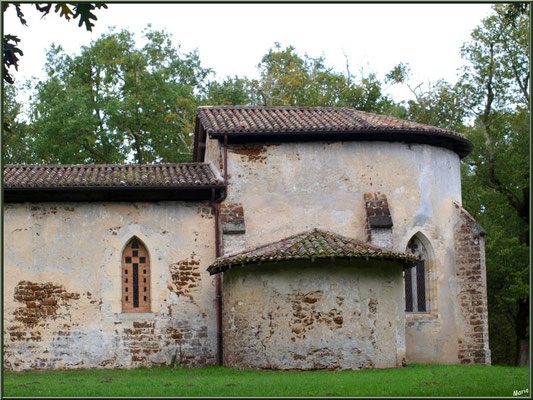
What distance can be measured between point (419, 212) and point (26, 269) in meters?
10.0

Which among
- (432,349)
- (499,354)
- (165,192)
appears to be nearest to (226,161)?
(165,192)

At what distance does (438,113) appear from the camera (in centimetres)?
3603

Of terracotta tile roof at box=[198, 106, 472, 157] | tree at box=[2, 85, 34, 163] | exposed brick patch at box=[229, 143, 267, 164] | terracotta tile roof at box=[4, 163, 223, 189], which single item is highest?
tree at box=[2, 85, 34, 163]

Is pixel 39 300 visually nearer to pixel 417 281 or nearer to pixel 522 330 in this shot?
pixel 417 281

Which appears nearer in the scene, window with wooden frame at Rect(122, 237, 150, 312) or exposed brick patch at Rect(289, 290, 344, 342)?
exposed brick patch at Rect(289, 290, 344, 342)

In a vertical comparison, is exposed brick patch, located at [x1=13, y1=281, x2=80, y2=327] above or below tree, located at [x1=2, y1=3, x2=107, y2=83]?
below

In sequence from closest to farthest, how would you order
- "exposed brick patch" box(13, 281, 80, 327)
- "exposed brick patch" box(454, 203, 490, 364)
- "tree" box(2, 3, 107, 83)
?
1. "tree" box(2, 3, 107, 83)
2. "exposed brick patch" box(13, 281, 80, 327)
3. "exposed brick patch" box(454, 203, 490, 364)

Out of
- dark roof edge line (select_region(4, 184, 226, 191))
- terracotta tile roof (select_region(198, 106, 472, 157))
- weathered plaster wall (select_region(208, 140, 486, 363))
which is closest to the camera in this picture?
dark roof edge line (select_region(4, 184, 226, 191))

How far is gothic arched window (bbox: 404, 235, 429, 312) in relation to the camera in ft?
72.0

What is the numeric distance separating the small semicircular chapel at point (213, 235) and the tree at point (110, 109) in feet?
47.7

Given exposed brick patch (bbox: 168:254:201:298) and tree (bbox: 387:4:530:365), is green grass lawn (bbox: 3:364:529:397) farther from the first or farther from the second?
tree (bbox: 387:4:530:365)

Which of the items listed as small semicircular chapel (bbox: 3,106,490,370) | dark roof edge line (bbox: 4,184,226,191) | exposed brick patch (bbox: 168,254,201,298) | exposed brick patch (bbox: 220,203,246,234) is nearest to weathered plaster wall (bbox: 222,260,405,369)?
small semicircular chapel (bbox: 3,106,490,370)

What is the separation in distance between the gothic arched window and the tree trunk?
442 inches

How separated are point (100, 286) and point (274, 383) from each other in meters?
7.26
